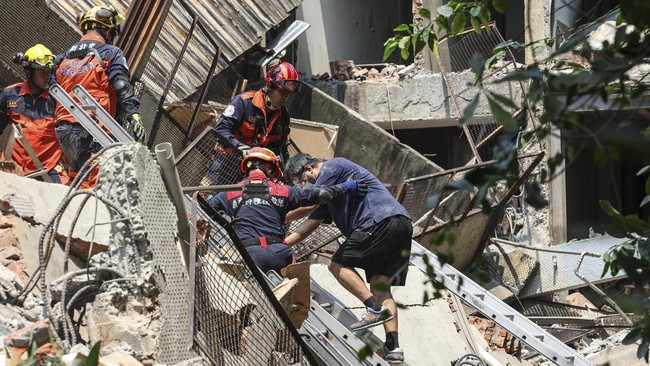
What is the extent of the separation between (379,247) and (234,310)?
1778 mm

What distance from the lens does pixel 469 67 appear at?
1382cm

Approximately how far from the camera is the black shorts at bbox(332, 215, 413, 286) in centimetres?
798

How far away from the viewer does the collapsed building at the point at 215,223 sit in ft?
20.0

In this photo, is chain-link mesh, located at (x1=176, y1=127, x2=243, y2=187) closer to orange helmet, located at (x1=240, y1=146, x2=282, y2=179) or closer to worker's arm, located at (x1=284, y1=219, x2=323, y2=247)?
orange helmet, located at (x1=240, y1=146, x2=282, y2=179)

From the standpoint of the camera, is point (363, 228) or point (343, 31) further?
point (343, 31)

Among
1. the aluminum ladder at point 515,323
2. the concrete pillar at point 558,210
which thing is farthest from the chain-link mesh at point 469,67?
the aluminum ladder at point 515,323

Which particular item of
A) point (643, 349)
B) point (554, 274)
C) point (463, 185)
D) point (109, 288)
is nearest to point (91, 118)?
point (109, 288)

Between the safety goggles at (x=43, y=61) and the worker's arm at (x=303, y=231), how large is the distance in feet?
7.81

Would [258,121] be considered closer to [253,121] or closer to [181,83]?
[253,121]

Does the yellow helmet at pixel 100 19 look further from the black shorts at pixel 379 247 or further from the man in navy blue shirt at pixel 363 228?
the black shorts at pixel 379 247

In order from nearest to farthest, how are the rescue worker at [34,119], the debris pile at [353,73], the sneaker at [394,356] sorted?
1. the sneaker at [394,356]
2. the rescue worker at [34,119]
3. the debris pile at [353,73]

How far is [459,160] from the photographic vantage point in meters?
16.0

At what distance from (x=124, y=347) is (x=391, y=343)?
2.36 meters

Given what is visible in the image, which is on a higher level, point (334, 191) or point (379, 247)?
point (334, 191)
